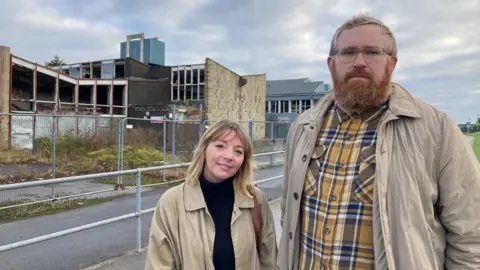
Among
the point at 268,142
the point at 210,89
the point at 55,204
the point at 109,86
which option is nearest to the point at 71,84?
the point at 109,86

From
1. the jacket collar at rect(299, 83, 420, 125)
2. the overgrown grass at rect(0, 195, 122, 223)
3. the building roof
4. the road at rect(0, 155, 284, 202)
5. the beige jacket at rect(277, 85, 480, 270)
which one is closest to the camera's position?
the beige jacket at rect(277, 85, 480, 270)

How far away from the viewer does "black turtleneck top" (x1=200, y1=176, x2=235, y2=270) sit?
2248 millimetres

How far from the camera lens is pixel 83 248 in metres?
5.35

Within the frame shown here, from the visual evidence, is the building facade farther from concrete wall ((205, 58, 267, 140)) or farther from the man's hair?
the man's hair

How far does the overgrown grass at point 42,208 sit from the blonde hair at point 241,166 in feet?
20.2

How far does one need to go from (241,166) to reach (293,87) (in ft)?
160

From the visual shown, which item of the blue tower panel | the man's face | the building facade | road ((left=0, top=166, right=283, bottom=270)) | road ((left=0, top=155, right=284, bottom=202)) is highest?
the blue tower panel

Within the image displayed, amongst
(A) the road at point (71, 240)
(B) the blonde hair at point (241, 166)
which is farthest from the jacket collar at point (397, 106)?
(A) the road at point (71, 240)

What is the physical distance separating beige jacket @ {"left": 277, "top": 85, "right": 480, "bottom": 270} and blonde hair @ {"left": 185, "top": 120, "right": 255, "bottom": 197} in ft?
3.00

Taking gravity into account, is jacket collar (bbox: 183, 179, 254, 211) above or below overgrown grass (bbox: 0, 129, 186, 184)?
above

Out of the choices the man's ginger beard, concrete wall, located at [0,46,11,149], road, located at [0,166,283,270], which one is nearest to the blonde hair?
the man's ginger beard

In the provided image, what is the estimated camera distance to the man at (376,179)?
1645 mm

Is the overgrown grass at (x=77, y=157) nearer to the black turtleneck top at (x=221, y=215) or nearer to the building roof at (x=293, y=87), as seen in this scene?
the black turtleneck top at (x=221, y=215)

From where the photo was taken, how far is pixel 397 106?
5.83 feet
